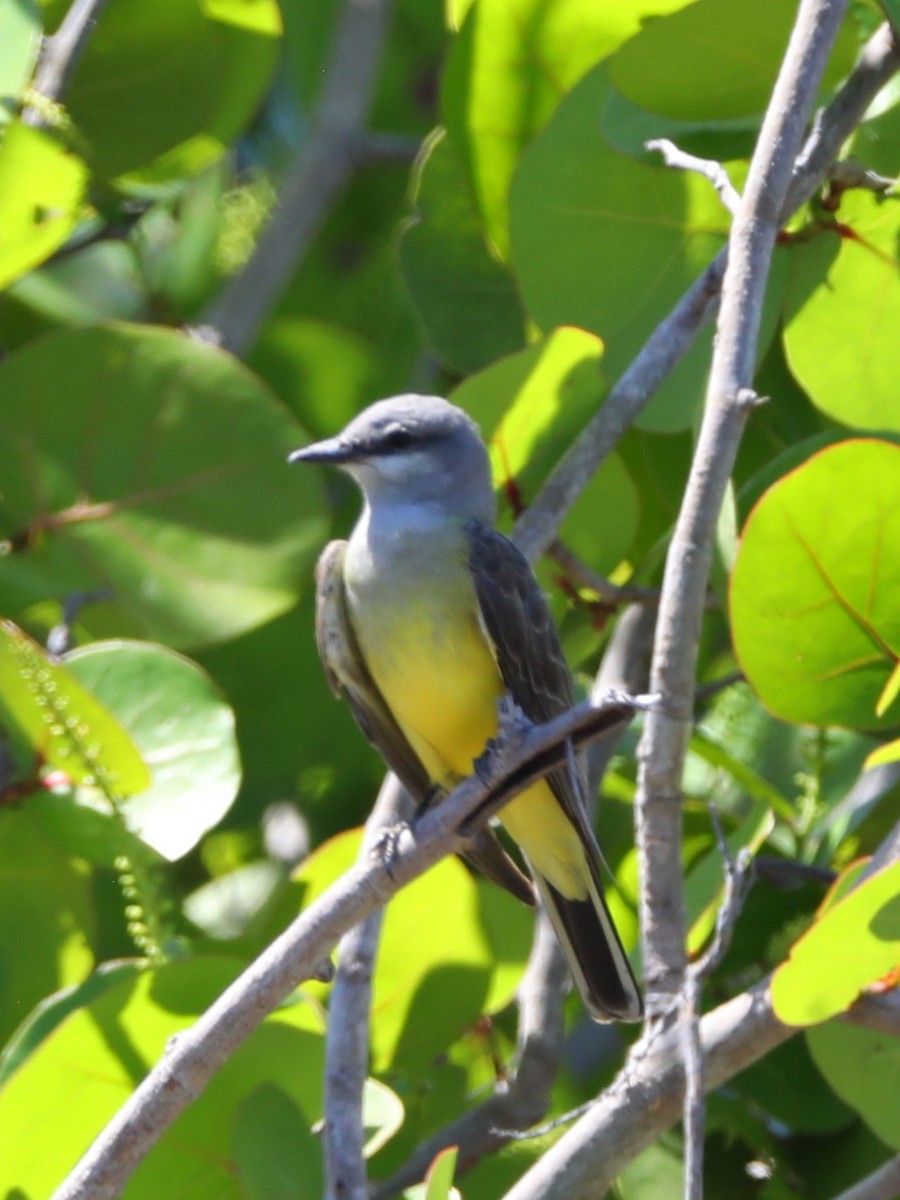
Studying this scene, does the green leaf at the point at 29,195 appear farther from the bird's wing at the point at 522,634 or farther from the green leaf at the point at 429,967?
the green leaf at the point at 429,967

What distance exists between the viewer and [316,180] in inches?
210

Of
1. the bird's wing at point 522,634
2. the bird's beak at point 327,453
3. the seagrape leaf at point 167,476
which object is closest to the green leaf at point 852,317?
the bird's wing at point 522,634

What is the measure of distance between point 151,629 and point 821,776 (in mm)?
1465

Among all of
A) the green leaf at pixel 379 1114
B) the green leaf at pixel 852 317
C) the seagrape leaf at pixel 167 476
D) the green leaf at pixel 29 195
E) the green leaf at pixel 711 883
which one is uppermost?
the green leaf at pixel 29 195

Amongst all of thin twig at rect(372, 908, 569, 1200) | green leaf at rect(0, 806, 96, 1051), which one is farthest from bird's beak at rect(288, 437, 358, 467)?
thin twig at rect(372, 908, 569, 1200)

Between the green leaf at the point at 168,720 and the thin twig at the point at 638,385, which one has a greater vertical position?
the thin twig at the point at 638,385

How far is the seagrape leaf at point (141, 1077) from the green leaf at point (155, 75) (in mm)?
2246

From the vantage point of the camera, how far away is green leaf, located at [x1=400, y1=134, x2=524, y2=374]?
4.39m

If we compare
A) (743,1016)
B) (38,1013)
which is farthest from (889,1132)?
(38,1013)

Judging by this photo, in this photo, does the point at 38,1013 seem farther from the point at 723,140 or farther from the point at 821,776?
the point at 723,140

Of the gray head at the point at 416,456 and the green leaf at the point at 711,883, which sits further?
the gray head at the point at 416,456

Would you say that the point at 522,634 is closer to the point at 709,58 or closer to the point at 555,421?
the point at 555,421

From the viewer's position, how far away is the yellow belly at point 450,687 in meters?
3.77

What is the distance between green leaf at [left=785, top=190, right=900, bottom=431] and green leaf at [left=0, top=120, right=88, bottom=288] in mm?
1567
